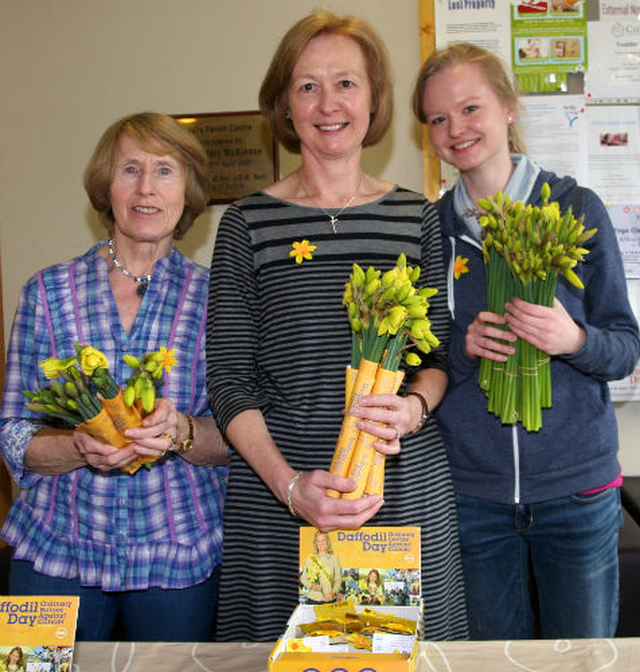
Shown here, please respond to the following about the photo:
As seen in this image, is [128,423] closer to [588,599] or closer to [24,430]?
[24,430]

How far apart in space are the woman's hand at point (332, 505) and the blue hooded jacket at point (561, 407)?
0.52m

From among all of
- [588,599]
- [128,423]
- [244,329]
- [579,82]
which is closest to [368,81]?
[244,329]

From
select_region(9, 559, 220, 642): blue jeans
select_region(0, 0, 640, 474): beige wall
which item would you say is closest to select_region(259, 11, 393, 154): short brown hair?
select_region(9, 559, 220, 642): blue jeans

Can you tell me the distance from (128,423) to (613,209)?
7.47 ft

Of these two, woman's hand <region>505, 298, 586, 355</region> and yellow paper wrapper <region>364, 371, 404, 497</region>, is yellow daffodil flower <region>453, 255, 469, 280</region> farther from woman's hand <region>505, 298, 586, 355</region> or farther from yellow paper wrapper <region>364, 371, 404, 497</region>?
yellow paper wrapper <region>364, 371, 404, 497</region>

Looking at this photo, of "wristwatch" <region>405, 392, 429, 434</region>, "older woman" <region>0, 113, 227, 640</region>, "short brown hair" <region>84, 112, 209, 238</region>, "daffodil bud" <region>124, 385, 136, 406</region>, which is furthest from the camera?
"short brown hair" <region>84, 112, 209, 238</region>

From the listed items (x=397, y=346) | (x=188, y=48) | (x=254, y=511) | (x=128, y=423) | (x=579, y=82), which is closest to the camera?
(x=397, y=346)

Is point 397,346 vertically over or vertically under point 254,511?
over

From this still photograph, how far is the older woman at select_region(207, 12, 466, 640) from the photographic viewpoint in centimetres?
156

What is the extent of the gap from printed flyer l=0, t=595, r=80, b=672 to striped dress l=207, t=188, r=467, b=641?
1.71 feet

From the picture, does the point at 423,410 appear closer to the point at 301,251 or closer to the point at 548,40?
the point at 301,251

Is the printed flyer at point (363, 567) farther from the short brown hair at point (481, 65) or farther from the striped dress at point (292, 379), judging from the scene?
the short brown hair at point (481, 65)

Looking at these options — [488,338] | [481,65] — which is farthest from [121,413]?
[481,65]

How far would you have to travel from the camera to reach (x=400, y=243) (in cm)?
163
